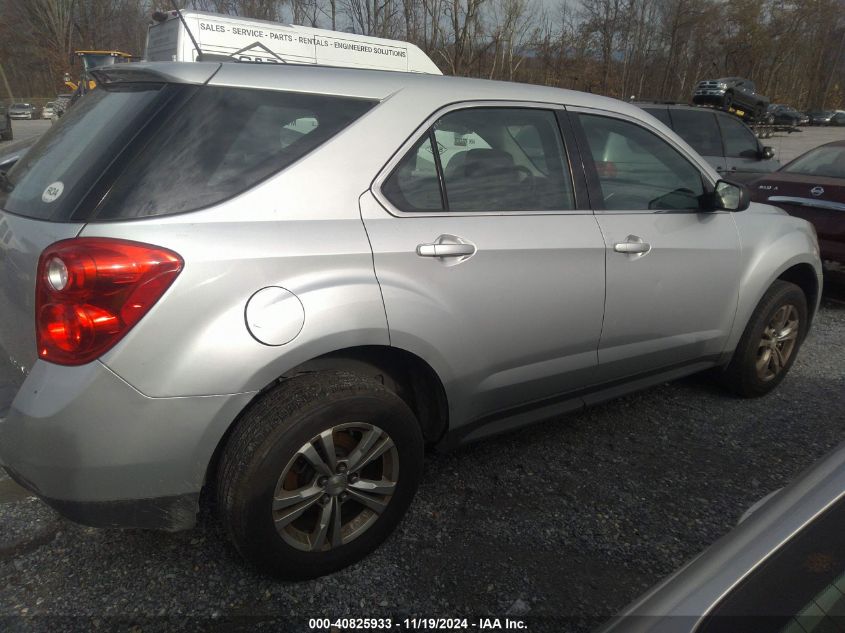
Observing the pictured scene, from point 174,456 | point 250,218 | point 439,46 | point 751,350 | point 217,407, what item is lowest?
point 751,350

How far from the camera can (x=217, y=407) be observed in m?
1.92

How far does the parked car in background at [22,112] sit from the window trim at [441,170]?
47.5m

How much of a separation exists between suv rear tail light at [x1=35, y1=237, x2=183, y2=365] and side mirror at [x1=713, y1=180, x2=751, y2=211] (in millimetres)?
2711

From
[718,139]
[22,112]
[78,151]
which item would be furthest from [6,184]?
[22,112]

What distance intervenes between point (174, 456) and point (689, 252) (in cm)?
253

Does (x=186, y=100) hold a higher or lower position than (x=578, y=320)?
higher

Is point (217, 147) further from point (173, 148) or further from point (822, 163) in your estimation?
point (822, 163)

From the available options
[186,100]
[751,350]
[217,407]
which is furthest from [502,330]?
[751,350]

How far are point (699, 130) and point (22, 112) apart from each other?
45110 mm

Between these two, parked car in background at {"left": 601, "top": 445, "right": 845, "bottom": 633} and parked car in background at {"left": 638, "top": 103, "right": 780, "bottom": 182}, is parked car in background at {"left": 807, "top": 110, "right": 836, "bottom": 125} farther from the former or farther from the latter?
parked car in background at {"left": 601, "top": 445, "right": 845, "bottom": 633}

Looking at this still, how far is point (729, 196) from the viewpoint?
3.31 m

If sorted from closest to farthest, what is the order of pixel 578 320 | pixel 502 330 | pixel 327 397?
pixel 327 397, pixel 502 330, pixel 578 320

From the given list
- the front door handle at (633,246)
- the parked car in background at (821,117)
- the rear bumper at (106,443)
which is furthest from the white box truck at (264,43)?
the parked car in background at (821,117)

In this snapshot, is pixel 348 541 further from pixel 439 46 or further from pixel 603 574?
pixel 439 46
